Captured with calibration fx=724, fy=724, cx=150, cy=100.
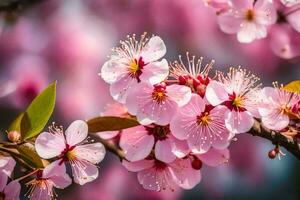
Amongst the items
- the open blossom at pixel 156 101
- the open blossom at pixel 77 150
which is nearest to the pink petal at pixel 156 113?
the open blossom at pixel 156 101

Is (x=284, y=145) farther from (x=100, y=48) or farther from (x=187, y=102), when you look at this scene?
(x=100, y=48)

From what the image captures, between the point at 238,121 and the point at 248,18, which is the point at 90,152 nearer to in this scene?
the point at 238,121

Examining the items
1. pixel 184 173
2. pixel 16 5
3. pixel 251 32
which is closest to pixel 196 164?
pixel 184 173

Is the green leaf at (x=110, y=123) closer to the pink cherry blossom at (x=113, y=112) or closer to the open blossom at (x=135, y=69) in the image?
the open blossom at (x=135, y=69)

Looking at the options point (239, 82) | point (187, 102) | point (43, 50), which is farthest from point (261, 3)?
point (43, 50)

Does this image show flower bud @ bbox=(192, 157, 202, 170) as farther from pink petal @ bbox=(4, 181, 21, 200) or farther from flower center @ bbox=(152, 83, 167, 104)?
pink petal @ bbox=(4, 181, 21, 200)

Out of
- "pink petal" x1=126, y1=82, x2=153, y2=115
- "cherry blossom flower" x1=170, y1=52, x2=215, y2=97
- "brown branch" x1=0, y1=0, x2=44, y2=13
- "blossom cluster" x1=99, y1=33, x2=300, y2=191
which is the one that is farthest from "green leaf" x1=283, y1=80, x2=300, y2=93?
"brown branch" x1=0, y1=0, x2=44, y2=13
